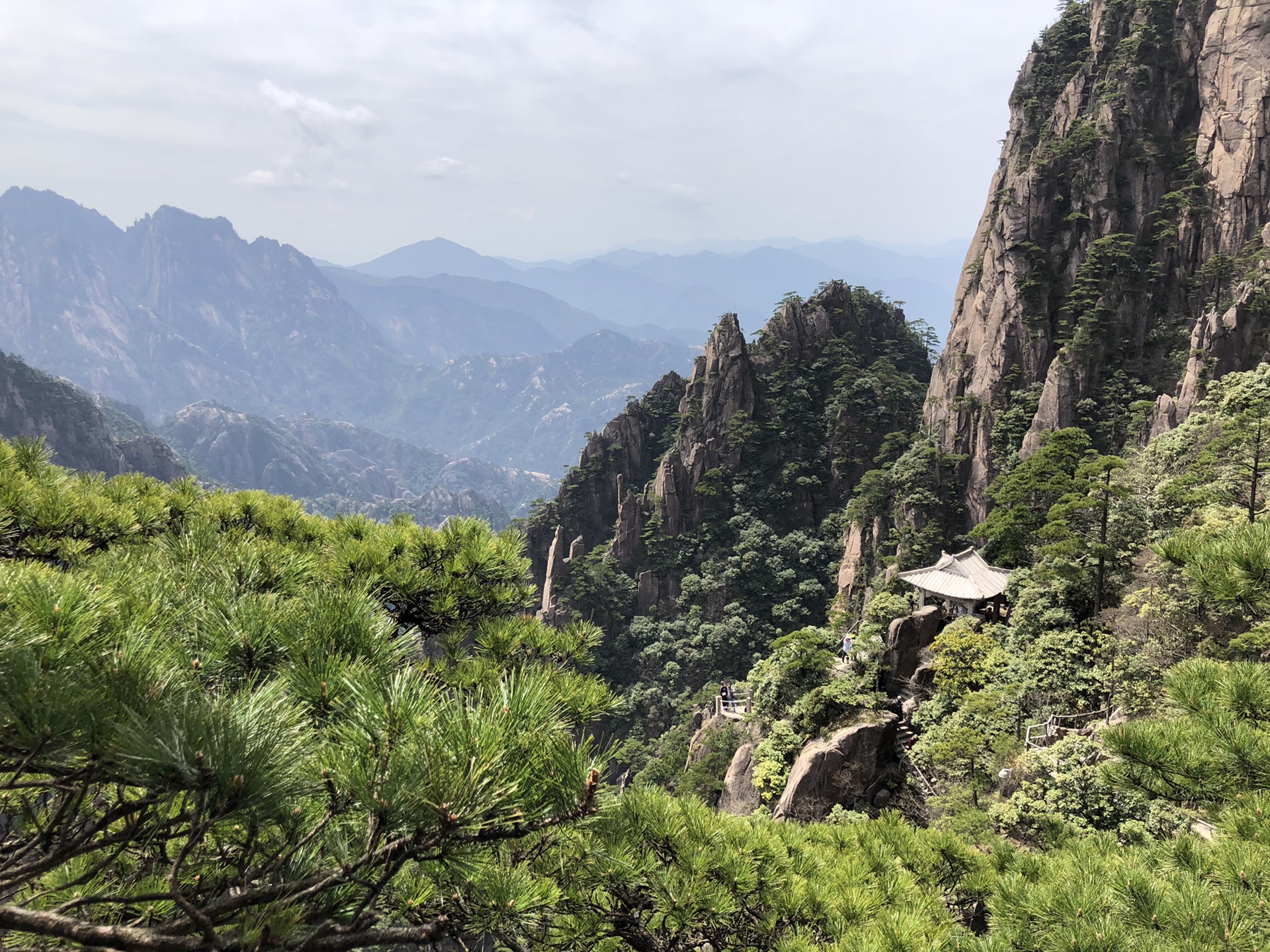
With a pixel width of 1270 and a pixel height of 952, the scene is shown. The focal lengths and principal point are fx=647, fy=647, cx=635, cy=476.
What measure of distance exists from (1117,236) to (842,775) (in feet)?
86.8

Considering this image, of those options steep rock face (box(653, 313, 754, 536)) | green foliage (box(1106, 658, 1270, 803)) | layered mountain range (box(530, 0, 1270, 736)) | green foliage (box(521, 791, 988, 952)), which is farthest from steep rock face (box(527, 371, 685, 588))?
green foliage (box(1106, 658, 1270, 803))

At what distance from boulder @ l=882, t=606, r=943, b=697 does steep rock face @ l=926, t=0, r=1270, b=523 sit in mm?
12531

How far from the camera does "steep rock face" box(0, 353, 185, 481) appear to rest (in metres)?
77.5

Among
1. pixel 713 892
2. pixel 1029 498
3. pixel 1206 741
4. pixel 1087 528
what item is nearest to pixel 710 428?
pixel 1029 498

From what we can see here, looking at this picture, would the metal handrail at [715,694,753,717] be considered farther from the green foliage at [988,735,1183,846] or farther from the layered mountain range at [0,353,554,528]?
the layered mountain range at [0,353,554,528]

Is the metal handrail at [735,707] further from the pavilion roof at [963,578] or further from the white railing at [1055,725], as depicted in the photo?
the white railing at [1055,725]

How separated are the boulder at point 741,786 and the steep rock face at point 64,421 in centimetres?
8284

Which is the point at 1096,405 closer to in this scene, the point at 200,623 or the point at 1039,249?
the point at 1039,249

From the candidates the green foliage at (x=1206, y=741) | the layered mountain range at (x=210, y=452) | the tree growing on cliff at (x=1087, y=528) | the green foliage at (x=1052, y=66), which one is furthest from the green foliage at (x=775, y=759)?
the layered mountain range at (x=210, y=452)

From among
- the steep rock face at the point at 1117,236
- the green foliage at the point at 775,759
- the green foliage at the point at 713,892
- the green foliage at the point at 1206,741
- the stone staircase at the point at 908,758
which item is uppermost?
the steep rock face at the point at 1117,236

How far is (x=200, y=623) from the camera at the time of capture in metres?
2.16

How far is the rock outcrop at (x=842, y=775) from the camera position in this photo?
13398mm

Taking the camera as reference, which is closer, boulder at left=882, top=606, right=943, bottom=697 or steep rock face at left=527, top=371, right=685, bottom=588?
boulder at left=882, top=606, right=943, bottom=697

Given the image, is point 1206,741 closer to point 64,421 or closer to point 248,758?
point 248,758
